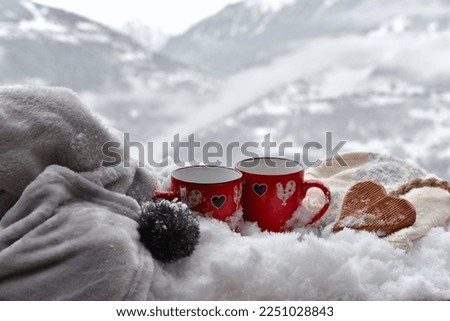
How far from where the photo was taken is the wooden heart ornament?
26.2 inches

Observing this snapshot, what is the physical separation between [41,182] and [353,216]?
1.28ft

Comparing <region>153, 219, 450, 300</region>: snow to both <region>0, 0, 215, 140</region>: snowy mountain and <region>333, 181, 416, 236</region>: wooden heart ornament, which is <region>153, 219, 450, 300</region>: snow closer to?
<region>333, 181, 416, 236</region>: wooden heart ornament

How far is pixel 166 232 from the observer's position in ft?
1.89

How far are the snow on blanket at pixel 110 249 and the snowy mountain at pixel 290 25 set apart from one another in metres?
1.09

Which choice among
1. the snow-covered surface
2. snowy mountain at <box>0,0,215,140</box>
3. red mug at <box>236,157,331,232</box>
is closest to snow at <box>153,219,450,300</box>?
the snow-covered surface

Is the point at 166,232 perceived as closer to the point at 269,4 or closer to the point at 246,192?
the point at 246,192

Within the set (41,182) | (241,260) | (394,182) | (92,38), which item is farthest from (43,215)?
(92,38)

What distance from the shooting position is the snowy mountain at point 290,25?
1.65 metres

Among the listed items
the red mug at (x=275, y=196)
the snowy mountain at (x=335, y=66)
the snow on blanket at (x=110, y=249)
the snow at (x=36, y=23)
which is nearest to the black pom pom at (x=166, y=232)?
the snow on blanket at (x=110, y=249)

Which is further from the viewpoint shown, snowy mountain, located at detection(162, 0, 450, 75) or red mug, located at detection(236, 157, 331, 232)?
snowy mountain, located at detection(162, 0, 450, 75)

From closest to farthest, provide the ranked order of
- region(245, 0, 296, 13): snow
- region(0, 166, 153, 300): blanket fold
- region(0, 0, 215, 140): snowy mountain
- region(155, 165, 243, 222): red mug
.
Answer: region(0, 166, 153, 300): blanket fold, region(155, 165, 243, 222): red mug, region(0, 0, 215, 140): snowy mountain, region(245, 0, 296, 13): snow

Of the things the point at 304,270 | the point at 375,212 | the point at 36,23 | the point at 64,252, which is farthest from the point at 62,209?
the point at 36,23

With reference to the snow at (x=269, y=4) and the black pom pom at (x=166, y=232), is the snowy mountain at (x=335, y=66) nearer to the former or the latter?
the snow at (x=269, y=4)

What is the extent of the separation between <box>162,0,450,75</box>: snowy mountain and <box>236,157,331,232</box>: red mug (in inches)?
39.3
